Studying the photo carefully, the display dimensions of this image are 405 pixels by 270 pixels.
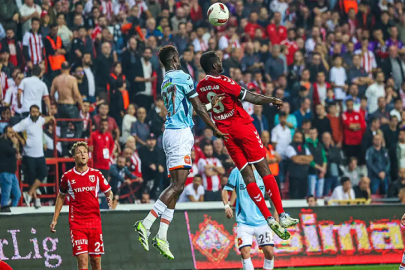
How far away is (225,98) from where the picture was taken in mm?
11023

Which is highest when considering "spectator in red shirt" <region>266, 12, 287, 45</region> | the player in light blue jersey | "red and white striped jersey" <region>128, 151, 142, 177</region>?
"spectator in red shirt" <region>266, 12, 287, 45</region>

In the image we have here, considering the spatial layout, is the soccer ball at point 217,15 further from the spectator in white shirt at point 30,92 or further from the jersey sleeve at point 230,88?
the spectator in white shirt at point 30,92

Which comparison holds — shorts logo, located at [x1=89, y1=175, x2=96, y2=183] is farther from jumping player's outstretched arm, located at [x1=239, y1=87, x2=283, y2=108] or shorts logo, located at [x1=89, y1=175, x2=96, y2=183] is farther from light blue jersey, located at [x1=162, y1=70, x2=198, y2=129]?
jumping player's outstretched arm, located at [x1=239, y1=87, x2=283, y2=108]

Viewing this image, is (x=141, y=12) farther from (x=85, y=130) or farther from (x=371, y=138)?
(x=371, y=138)

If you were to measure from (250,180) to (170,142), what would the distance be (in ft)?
4.79

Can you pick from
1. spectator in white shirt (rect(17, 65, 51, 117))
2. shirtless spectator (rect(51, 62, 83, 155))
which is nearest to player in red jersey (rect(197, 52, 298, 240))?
spectator in white shirt (rect(17, 65, 51, 117))

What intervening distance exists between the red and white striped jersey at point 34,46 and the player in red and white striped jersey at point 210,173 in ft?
17.3

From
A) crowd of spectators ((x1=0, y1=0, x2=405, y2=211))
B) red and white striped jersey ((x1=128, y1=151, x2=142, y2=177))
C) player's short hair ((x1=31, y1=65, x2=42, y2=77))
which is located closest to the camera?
player's short hair ((x1=31, y1=65, x2=42, y2=77))

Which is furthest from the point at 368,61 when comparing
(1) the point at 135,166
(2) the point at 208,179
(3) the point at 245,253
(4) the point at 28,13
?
(3) the point at 245,253

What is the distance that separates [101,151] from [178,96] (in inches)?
304

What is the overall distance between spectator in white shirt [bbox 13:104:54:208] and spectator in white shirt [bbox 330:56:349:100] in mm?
9782

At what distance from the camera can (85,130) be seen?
1862 cm

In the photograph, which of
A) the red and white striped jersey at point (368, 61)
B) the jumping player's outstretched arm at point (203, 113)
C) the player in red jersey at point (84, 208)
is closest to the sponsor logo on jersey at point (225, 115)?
the jumping player's outstretched arm at point (203, 113)

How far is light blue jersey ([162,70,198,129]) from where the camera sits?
34.4 ft
